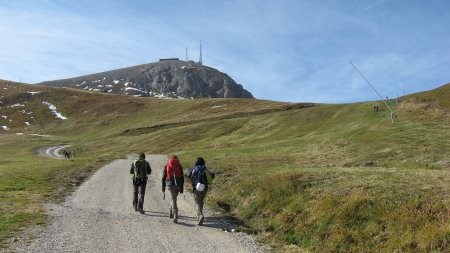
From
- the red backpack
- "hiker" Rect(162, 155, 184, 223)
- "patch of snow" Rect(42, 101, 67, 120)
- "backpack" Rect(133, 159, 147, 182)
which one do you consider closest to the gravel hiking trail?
"hiker" Rect(162, 155, 184, 223)

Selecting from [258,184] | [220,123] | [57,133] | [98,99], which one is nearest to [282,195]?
[258,184]

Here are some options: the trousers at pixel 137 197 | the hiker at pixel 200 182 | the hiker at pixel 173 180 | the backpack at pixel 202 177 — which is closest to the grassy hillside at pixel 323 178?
the hiker at pixel 200 182

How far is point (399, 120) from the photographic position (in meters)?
52.9

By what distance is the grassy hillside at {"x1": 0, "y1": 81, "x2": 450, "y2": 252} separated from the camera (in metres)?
13.9

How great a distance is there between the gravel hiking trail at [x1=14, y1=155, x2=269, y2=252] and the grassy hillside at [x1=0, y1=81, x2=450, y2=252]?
1.14 metres

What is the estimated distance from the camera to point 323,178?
68.7ft

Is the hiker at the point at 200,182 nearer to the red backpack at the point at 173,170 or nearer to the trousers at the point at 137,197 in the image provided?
the red backpack at the point at 173,170

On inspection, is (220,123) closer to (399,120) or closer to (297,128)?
(297,128)

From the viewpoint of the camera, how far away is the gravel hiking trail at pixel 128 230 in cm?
1424

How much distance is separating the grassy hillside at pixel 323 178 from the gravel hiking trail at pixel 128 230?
44.9 inches

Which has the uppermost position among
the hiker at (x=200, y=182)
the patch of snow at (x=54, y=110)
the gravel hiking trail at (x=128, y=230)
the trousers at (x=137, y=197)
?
the patch of snow at (x=54, y=110)

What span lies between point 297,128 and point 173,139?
89.2 feet

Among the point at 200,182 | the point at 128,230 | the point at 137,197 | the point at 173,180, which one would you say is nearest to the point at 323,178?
the point at 200,182

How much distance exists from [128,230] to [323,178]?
9.55m
